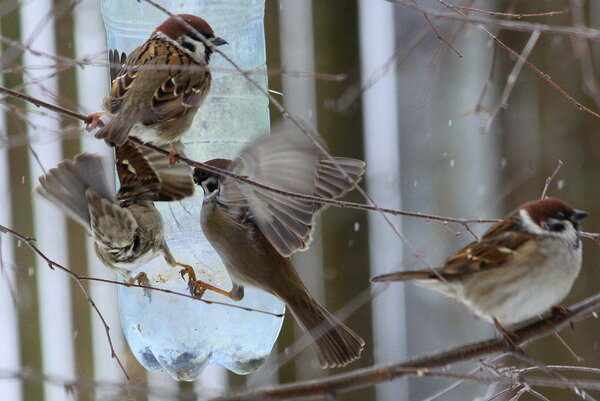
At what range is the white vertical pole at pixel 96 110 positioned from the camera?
11.7 feet

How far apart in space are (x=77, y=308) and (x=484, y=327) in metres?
1.76

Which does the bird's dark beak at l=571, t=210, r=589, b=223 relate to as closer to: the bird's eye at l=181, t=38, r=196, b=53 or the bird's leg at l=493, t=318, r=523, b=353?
the bird's leg at l=493, t=318, r=523, b=353

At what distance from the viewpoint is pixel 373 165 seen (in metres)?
3.53

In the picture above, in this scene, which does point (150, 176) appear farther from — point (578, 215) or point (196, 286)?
point (578, 215)

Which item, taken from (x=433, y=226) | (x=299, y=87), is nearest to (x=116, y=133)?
(x=299, y=87)

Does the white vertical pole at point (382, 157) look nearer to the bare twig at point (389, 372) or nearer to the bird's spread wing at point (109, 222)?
the bird's spread wing at point (109, 222)

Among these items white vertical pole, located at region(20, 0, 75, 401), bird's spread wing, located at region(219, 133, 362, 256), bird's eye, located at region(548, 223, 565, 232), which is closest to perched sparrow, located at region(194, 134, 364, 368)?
bird's spread wing, located at region(219, 133, 362, 256)

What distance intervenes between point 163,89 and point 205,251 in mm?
557

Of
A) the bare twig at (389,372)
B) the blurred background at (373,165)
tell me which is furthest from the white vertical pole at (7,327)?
the bare twig at (389,372)

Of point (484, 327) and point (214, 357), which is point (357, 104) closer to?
point (484, 327)

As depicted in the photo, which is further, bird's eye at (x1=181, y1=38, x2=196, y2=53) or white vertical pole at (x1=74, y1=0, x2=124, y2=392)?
white vertical pole at (x1=74, y1=0, x2=124, y2=392)

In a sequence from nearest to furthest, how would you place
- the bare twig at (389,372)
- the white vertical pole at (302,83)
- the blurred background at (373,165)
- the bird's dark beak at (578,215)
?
the bare twig at (389,372), the bird's dark beak at (578,215), the blurred background at (373,165), the white vertical pole at (302,83)

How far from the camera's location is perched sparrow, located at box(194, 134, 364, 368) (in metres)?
2.00

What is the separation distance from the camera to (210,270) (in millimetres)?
2609
